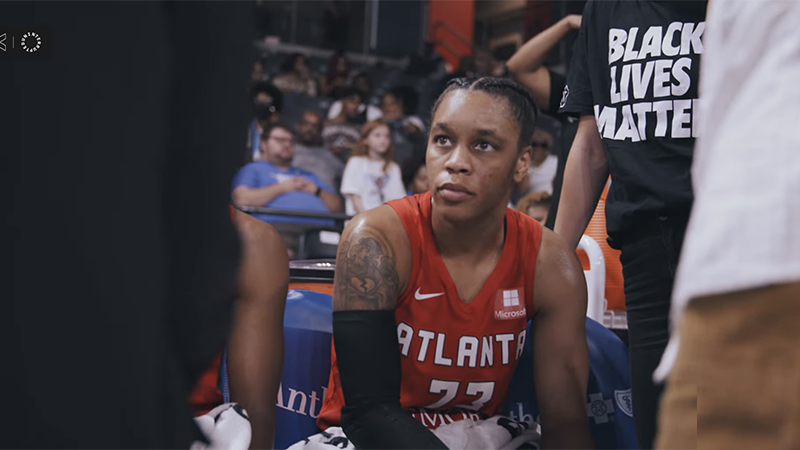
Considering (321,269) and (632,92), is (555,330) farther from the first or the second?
(321,269)

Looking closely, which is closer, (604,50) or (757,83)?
(757,83)

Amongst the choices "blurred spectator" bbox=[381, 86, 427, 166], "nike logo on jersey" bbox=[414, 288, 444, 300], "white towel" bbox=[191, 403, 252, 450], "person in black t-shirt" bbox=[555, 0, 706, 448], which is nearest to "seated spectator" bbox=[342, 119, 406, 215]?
"blurred spectator" bbox=[381, 86, 427, 166]

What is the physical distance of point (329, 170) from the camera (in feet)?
25.4

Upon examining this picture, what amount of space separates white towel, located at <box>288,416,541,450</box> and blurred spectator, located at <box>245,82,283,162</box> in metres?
4.16

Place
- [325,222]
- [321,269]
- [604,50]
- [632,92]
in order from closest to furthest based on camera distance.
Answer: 1. [632,92]
2. [604,50]
3. [321,269]
4. [325,222]

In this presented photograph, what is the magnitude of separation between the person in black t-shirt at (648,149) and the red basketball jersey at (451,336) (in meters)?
0.35

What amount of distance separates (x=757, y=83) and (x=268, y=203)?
5226 mm

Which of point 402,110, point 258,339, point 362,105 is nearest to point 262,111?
point 362,105

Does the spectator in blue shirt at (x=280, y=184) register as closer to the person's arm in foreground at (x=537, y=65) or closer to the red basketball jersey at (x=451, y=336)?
the person's arm in foreground at (x=537, y=65)

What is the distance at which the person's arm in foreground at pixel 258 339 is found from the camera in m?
2.08

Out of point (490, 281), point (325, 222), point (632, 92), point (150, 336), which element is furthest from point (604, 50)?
point (325, 222)

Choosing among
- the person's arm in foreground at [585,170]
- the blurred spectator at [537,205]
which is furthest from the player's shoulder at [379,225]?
the blurred spectator at [537,205]

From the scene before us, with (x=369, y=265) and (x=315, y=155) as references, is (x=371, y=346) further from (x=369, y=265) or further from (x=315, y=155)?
(x=315, y=155)

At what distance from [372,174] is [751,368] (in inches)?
239
